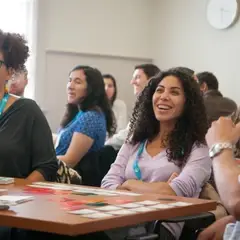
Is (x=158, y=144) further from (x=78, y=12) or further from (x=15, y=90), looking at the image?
(x=78, y=12)

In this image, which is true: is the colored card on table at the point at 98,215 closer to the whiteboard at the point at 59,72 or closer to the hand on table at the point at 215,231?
the hand on table at the point at 215,231

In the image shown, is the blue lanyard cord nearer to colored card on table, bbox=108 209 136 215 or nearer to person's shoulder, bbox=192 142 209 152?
person's shoulder, bbox=192 142 209 152

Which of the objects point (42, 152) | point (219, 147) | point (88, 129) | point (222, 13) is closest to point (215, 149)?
point (219, 147)

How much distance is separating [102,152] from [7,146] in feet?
3.64

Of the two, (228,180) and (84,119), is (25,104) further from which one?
(228,180)

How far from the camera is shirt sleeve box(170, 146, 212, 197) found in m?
2.46

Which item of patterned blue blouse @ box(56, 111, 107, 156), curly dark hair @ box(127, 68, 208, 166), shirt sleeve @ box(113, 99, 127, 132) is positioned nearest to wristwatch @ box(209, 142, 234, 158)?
curly dark hair @ box(127, 68, 208, 166)

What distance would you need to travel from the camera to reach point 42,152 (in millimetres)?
2561

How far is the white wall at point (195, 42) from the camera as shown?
597 centimetres

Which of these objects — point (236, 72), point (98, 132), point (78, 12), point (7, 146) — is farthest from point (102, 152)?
point (78, 12)

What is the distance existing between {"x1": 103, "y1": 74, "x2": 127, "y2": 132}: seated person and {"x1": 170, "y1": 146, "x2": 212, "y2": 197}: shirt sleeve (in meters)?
3.57

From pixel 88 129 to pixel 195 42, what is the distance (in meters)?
3.00

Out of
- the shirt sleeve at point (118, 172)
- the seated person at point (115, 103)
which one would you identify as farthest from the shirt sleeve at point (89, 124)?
the seated person at point (115, 103)

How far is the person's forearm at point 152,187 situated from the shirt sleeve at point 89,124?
1.31 meters
